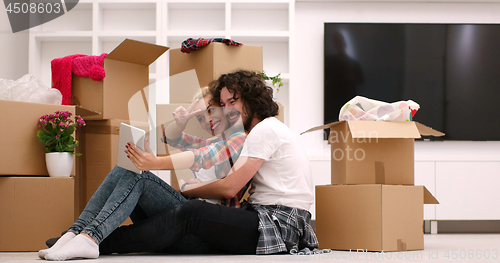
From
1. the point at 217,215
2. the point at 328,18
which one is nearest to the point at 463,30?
the point at 328,18

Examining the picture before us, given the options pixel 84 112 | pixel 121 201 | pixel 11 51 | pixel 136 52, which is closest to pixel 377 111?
pixel 121 201

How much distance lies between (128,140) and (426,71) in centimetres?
250

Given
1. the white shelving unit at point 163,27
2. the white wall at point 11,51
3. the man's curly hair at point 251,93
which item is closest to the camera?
the man's curly hair at point 251,93

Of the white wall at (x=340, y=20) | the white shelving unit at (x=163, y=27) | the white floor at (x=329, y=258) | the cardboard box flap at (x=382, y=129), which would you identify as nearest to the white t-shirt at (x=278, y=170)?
the white floor at (x=329, y=258)

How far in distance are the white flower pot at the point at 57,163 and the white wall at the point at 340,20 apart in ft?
5.82

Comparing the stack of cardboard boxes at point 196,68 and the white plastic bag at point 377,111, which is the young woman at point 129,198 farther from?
the stack of cardboard boxes at point 196,68

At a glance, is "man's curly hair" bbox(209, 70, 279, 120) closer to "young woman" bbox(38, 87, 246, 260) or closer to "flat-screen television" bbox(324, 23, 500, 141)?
"young woman" bbox(38, 87, 246, 260)

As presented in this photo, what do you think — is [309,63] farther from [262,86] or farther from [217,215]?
[217,215]

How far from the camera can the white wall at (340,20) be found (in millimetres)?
3271

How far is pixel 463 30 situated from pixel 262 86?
2255 mm

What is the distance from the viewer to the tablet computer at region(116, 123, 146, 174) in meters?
1.36

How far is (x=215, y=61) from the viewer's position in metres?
2.13

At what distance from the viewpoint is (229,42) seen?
2.16m

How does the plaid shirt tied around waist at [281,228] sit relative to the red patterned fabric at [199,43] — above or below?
below
